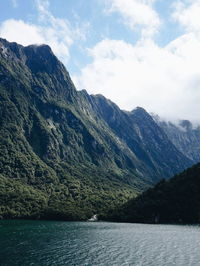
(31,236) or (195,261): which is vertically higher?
(31,236)

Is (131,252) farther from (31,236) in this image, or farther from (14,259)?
(31,236)

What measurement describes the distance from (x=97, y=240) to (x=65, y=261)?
167ft

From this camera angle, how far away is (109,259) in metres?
116

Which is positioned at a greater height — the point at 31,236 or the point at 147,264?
the point at 31,236

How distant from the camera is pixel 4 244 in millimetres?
142375

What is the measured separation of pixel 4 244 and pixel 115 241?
168ft

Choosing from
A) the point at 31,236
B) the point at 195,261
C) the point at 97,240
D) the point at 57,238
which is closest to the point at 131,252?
the point at 195,261

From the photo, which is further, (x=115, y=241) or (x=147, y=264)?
(x=115, y=241)

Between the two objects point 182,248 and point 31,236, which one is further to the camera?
point 31,236

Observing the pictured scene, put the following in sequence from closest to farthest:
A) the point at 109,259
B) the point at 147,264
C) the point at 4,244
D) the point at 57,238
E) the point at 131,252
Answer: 1. the point at 147,264
2. the point at 109,259
3. the point at 131,252
4. the point at 4,244
5. the point at 57,238

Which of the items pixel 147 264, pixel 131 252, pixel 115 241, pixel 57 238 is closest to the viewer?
pixel 147 264

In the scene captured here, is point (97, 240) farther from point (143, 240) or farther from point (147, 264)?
point (147, 264)

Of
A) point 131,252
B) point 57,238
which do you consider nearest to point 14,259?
point 131,252

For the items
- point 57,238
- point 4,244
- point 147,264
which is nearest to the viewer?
point 147,264
